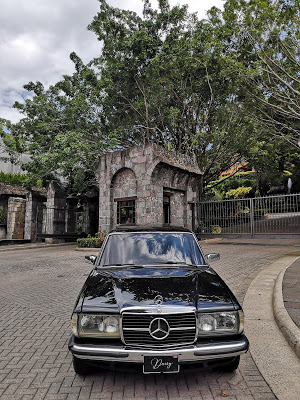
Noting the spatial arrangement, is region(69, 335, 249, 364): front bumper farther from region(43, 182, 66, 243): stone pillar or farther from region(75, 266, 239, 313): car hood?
region(43, 182, 66, 243): stone pillar

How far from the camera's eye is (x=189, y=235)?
4.32 meters

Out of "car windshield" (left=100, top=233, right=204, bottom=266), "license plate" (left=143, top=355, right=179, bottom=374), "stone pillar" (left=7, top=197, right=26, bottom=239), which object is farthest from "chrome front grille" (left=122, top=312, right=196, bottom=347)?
"stone pillar" (left=7, top=197, right=26, bottom=239)

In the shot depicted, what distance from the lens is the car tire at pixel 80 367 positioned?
2.90 m

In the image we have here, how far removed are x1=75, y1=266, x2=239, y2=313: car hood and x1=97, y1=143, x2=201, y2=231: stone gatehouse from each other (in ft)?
39.6

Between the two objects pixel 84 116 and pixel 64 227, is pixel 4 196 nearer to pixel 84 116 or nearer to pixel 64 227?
pixel 64 227

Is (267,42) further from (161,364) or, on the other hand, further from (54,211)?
(54,211)

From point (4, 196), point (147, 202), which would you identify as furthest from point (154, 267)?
point (4, 196)

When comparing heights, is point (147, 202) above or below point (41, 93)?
below

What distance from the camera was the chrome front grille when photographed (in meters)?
2.59

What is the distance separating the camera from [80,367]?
2.92m

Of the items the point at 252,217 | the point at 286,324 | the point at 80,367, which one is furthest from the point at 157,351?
the point at 252,217

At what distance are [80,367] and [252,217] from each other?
1633cm

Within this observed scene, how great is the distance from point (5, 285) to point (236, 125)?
63.0 feet

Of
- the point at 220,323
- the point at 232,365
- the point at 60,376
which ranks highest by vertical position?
the point at 220,323
